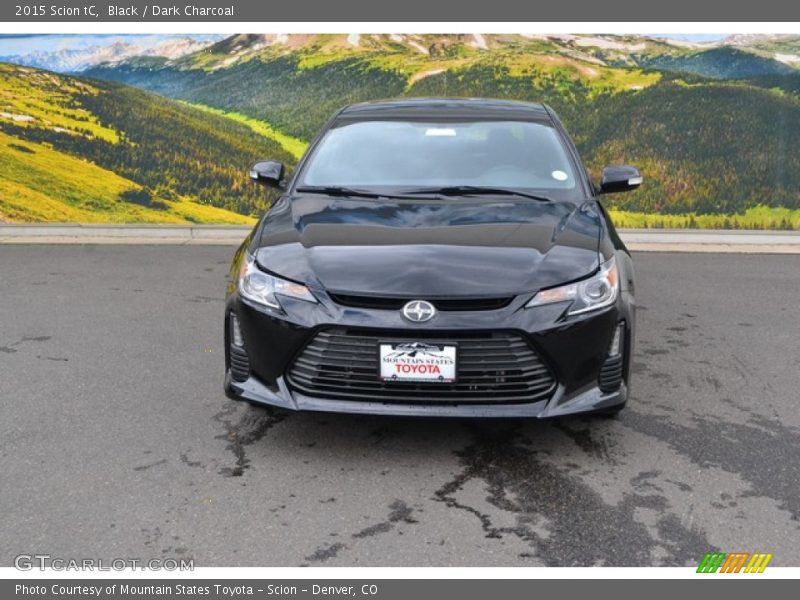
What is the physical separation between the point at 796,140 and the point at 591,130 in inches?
98.6

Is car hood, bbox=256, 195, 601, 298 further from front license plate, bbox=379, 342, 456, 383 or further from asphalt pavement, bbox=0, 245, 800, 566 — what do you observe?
asphalt pavement, bbox=0, 245, 800, 566

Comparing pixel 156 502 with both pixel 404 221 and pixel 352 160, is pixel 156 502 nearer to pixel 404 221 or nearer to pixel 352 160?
pixel 404 221

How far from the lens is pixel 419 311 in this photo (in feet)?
13.0

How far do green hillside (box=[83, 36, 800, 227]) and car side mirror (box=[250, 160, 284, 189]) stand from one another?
630 cm

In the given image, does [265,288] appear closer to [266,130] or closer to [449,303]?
[449,303]

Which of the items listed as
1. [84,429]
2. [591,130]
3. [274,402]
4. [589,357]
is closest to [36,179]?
[591,130]

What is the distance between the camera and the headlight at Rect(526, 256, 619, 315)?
405cm

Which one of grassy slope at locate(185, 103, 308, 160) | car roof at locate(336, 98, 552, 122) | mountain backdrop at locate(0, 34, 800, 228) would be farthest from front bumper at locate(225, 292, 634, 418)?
grassy slope at locate(185, 103, 308, 160)

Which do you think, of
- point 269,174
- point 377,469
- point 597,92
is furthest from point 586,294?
point 597,92

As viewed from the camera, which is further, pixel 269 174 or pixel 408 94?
pixel 408 94

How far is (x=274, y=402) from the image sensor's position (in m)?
4.19

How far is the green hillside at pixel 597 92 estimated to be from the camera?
11.6 metres

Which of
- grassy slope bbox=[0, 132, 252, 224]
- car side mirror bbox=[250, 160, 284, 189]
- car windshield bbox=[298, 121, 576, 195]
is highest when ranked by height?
car windshield bbox=[298, 121, 576, 195]

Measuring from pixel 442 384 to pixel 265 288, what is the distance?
900 millimetres
